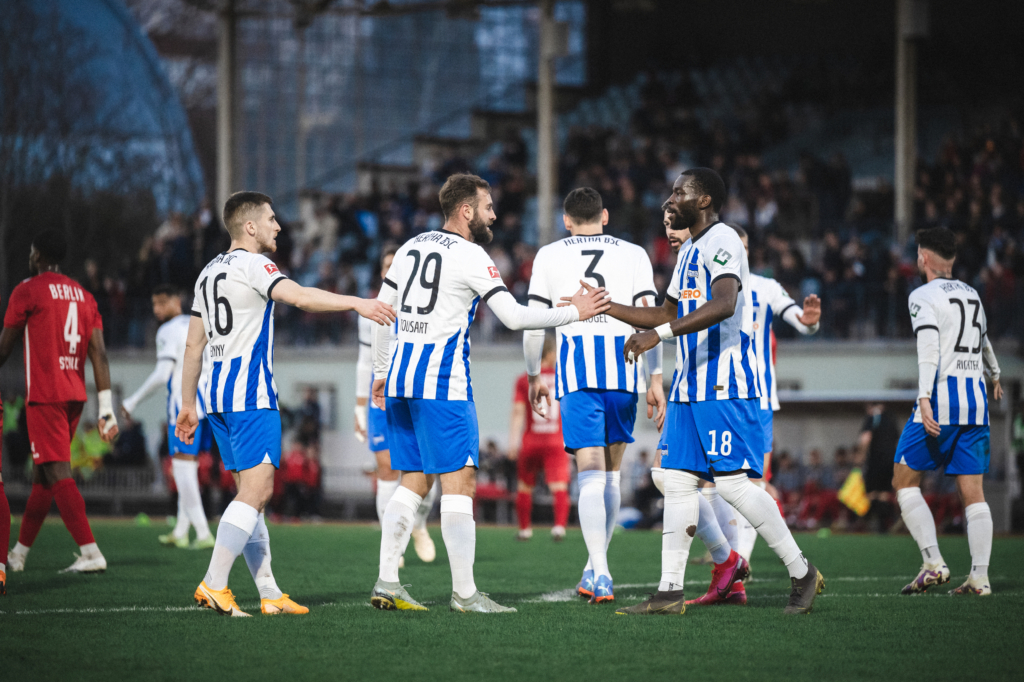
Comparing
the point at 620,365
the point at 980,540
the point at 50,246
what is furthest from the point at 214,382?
the point at 980,540

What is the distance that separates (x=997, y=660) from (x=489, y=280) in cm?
296

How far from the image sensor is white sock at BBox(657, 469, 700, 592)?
5949 millimetres

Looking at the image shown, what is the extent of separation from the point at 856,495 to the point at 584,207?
9.56 metres

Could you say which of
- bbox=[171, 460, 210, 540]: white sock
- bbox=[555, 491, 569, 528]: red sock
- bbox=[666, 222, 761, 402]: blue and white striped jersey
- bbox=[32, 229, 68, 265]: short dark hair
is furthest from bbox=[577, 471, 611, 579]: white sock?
bbox=[555, 491, 569, 528]: red sock

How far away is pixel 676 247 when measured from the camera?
6898mm

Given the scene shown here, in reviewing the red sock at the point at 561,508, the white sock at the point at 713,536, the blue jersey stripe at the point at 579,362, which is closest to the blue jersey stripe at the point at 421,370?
the blue jersey stripe at the point at 579,362

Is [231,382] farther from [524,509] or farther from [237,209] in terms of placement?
[524,509]

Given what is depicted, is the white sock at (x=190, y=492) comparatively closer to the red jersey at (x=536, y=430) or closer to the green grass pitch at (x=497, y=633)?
the green grass pitch at (x=497, y=633)

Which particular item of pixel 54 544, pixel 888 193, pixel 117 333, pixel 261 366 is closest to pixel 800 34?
pixel 888 193

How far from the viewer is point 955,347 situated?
7.15 m

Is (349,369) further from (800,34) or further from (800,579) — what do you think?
(800,579)

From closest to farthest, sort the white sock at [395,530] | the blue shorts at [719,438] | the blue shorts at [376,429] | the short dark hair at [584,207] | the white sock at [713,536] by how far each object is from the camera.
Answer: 1. the blue shorts at [719,438]
2. the white sock at [395,530]
3. the white sock at [713,536]
4. the short dark hair at [584,207]
5. the blue shorts at [376,429]

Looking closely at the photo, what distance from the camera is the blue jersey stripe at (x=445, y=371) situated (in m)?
5.96

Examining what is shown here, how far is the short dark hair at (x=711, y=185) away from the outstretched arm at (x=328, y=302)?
5.78ft
